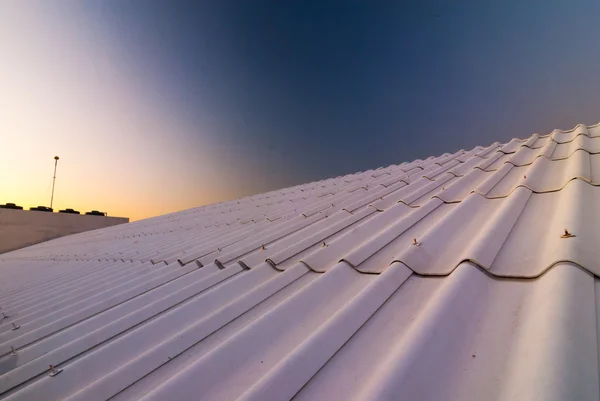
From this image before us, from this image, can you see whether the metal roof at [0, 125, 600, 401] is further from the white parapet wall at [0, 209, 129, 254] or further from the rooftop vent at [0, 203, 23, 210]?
the rooftop vent at [0, 203, 23, 210]

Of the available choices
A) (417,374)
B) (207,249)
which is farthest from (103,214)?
(417,374)

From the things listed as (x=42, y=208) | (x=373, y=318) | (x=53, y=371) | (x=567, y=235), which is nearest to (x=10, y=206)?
(x=42, y=208)

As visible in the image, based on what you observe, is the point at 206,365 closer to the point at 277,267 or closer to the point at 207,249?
the point at 277,267

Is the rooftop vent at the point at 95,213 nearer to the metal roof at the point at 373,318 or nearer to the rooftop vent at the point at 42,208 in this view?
the rooftop vent at the point at 42,208

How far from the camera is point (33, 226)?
50.8 feet

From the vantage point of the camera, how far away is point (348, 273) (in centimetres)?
163

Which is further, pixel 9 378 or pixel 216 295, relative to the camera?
pixel 216 295

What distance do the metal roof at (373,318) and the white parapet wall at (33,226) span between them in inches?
640

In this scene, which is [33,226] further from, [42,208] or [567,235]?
[567,235]

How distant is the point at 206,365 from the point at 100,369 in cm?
62

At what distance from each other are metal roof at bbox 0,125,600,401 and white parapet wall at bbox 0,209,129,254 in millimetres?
16253

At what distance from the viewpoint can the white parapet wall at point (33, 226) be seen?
14891 millimetres

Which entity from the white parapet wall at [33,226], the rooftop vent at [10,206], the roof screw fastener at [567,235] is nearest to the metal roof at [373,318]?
the roof screw fastener at [567,235]

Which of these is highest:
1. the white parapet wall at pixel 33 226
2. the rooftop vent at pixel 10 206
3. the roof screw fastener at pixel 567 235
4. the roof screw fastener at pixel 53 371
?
the rooftop vent at pixel 10 206
